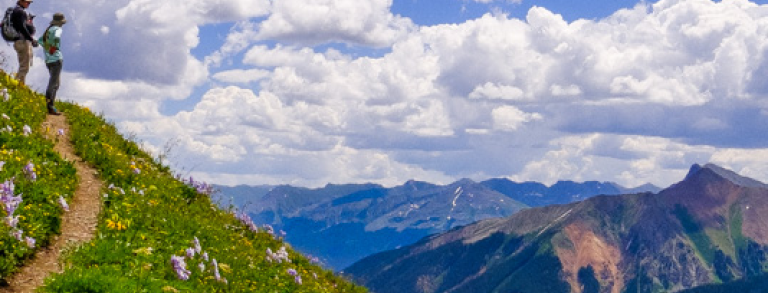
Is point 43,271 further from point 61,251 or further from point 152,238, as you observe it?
point 152,238

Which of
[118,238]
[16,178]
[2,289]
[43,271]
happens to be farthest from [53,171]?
[2,289]

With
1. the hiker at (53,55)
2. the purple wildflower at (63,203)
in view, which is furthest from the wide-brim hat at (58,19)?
the purple wildflower at (63,203)

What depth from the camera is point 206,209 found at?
20516 mm

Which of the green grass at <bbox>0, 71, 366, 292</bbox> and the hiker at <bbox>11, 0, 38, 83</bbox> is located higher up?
the hiker at <bbox>11, 0, 38, 83</bbox>

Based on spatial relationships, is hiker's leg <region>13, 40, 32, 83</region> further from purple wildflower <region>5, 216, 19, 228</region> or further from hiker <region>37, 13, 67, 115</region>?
purple wildflower <region>5, 216, 19, 228</region>

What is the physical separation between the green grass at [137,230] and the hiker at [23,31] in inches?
69.0

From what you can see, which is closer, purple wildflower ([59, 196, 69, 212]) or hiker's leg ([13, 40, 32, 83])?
purple wildflower ([59, 196, 69, 212])

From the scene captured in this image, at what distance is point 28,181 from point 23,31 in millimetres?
11057

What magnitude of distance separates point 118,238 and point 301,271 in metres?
7.16

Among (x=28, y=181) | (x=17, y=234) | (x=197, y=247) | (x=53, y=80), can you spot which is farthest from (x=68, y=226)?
(x=53, y=80)

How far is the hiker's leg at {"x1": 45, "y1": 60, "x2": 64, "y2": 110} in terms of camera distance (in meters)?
22.8

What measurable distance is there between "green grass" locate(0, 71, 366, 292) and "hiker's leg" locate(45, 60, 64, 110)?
35 cm

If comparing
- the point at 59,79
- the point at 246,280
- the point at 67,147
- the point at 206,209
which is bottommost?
the point at 246,280

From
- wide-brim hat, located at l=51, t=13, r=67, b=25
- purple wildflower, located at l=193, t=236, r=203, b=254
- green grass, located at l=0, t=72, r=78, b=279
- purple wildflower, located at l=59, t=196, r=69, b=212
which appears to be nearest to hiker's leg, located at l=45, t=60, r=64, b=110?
wide-brim hat, located at l=51, t=13, r=67, b=25
